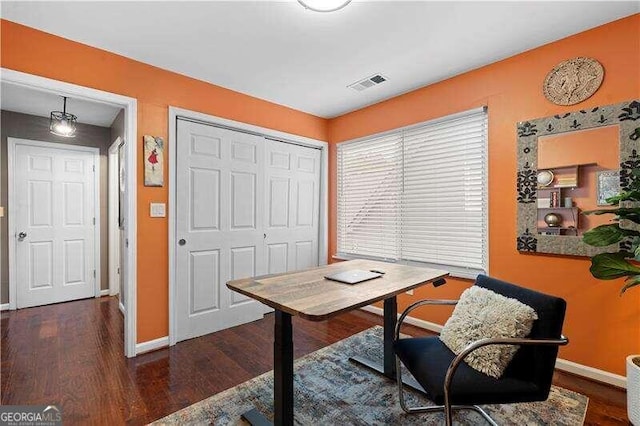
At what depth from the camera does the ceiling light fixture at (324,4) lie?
1.73 meters

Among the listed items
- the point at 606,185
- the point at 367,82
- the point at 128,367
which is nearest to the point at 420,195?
the point at 367,82

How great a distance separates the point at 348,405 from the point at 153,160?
8.18 ft

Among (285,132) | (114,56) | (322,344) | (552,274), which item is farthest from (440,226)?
(114,56)

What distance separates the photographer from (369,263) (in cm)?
Answer: 243

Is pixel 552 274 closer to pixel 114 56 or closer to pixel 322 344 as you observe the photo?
pixel 322 344

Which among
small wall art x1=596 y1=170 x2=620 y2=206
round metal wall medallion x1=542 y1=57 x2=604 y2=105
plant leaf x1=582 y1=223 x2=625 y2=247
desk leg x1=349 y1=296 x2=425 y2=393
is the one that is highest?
round metal wall medallion x1=542 y1=57 x2=604 y2=105

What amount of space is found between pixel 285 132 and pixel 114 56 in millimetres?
1800

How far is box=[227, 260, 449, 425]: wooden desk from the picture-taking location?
4.48 ft

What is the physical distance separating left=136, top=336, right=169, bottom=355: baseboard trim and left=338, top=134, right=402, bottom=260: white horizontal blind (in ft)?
7.54

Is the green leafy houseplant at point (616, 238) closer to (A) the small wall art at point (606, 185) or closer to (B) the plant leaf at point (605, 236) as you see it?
(B) the plant leaf at point (605, 236)

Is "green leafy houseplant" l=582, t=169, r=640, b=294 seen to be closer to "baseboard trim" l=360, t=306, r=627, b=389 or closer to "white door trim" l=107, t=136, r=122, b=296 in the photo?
"baseboard trim" l=360, t=306, r=627, b=389

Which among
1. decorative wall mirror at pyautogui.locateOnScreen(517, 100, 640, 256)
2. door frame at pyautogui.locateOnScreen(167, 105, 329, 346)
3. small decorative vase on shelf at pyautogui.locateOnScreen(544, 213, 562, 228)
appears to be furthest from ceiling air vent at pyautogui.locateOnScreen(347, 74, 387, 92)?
small decorative vase on shelf at pyautogui.locateOnScreen(544, 213, 562, 228)

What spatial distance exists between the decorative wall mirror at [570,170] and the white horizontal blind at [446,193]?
1.17 feet

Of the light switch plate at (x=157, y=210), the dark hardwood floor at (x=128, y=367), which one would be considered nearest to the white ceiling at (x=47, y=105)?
the light switch plate at (x=157, y=210)
